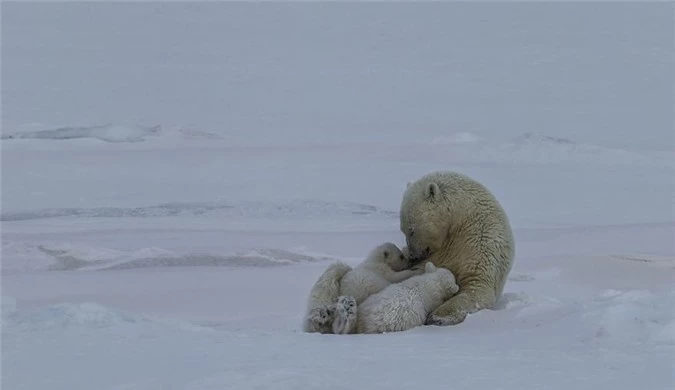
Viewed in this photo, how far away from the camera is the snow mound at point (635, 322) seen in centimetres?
382

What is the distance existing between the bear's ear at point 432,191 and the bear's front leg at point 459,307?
1.72 feet

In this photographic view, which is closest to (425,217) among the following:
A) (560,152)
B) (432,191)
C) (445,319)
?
(432,191)

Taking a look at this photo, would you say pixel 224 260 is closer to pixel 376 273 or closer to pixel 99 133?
pixel 376 273

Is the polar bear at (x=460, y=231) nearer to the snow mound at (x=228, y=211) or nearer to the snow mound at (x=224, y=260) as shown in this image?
the snow mound at (x=224, y=260)

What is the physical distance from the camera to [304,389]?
3105mm

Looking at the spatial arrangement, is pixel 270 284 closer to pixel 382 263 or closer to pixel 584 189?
pixel 382 263

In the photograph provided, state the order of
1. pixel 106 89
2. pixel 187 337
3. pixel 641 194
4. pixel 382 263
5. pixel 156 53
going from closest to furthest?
pixel 187 337 → pixel 382 263 → pixel 641 194 → pixel 106 89 → pixel 156 53

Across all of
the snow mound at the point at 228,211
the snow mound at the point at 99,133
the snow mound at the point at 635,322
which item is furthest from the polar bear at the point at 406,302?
the snow mound at the point at 99,133

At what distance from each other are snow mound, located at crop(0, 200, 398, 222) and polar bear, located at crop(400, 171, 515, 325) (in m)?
4.51

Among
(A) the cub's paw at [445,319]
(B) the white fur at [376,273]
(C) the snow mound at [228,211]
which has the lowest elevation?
(C) the snow mound at [228,211]

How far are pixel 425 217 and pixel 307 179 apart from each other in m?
6.36

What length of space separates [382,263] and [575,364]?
182cm

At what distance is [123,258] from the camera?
27.0 ft

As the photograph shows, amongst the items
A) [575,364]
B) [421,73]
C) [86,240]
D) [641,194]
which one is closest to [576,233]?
[641,194]
